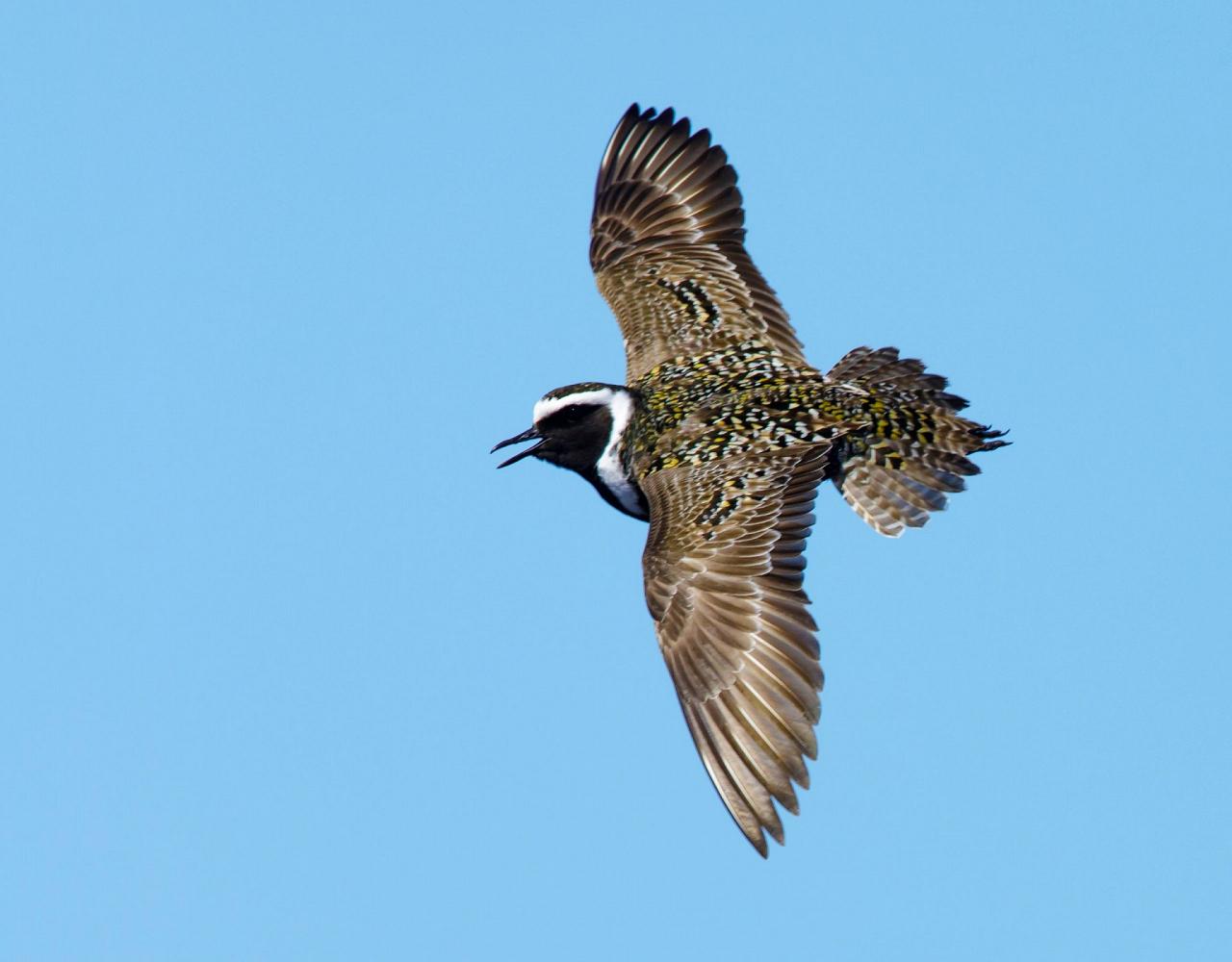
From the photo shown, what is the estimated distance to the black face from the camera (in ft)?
49.2

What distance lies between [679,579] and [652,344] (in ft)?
11.8

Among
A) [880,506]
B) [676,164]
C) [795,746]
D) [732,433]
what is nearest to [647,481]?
[732,433]

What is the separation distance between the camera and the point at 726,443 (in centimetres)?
1412

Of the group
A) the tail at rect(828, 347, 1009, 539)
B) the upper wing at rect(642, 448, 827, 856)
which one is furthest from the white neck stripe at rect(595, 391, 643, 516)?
the tail at rect(828, 347, 1009, 539)

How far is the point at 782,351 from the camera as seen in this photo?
1590 centimetres

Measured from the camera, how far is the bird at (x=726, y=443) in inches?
484

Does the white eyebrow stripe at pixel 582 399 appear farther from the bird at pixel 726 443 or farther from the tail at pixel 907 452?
the tail at pixel 907 452

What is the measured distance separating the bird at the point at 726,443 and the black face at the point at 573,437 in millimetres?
16

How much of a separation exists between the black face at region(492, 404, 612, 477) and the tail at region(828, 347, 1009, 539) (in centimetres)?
193

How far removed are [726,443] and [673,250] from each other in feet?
11.2

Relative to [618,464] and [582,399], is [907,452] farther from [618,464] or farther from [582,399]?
[582,399]

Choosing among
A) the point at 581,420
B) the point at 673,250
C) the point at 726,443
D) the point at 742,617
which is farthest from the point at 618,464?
the point at 673,250

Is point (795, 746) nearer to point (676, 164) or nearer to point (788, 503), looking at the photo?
point (788, 503)

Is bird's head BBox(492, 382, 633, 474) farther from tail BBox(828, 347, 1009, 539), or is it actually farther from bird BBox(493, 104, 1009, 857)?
tail BBox(828, 347, 1009, 539)
